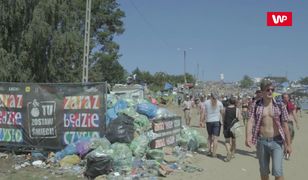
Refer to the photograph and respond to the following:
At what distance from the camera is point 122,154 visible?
384 inches

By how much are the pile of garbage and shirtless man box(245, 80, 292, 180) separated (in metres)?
2.87

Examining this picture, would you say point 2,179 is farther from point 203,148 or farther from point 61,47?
point 61,47

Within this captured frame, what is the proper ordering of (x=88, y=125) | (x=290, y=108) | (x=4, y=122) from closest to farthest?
(x=88, y=125) < (x=4, y=122) < (x=290, y=108)

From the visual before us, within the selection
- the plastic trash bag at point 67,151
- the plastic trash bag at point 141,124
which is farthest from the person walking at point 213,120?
the plastic trash bag at point 67,151

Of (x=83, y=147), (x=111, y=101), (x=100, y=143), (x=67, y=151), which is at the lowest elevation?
(x=67, y=151)

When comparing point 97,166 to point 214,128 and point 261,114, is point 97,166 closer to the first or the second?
point 261,114

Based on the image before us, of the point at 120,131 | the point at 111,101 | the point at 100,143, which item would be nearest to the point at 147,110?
the point at 111,101

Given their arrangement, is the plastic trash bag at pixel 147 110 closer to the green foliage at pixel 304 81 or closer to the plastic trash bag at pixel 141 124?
the plastic trash bag at pixel 141 124

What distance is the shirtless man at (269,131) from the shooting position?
21.6 ft

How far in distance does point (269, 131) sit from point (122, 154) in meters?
3.88

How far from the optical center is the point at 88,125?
36.3ft

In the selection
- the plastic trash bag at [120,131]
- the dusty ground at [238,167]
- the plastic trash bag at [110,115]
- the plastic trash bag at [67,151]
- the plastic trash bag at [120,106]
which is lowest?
the dusty ground at [238,167]

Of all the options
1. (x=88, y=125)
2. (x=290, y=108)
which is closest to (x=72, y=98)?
(x=88, y=125)

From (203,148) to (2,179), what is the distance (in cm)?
608
